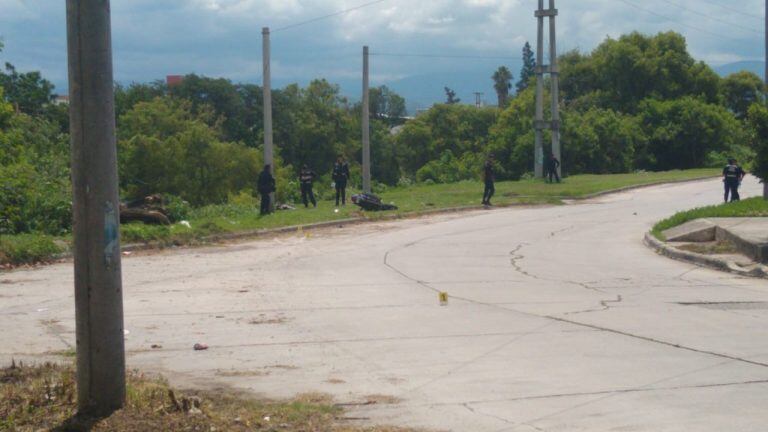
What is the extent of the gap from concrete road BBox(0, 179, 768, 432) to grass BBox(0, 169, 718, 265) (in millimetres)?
1194

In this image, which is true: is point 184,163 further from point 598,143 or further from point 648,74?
point 648,74

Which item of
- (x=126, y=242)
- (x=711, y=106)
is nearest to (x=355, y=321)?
(x=126, y=242)

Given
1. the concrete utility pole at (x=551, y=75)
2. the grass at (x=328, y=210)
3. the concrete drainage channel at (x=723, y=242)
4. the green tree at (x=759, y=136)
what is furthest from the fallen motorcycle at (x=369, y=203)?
the concrete utility pole at (x=551, y=75)

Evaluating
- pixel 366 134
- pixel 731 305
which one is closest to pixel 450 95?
pixel 366 134

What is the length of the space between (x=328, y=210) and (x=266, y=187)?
7.79ft

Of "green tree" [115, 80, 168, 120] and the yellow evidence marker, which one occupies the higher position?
"green tree" [115, 80, 168, 120]

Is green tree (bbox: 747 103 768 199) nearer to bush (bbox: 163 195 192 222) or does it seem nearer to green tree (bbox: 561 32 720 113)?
bush (bbox: 163 195 192 222)

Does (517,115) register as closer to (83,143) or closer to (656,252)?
(656,252)

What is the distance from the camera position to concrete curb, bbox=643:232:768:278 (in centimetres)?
1792

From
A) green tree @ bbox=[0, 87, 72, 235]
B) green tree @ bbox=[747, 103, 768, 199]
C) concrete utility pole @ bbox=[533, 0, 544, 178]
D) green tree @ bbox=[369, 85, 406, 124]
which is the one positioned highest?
green tree @ bbox=[369, 85, 406, 124]

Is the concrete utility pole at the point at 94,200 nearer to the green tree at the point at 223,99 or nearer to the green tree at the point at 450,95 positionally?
the green tree at the point at 223,99

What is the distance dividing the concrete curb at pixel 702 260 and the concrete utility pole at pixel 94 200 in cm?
1389

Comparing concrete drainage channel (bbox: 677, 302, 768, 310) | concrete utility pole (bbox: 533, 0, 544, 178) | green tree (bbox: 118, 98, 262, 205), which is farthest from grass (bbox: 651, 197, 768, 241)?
green tree (bbox: 118, 98, 262, 205)

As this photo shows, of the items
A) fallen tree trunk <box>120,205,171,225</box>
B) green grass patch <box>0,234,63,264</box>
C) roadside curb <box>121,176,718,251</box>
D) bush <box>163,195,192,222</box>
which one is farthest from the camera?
bush <box>163,195,192,222</box>
